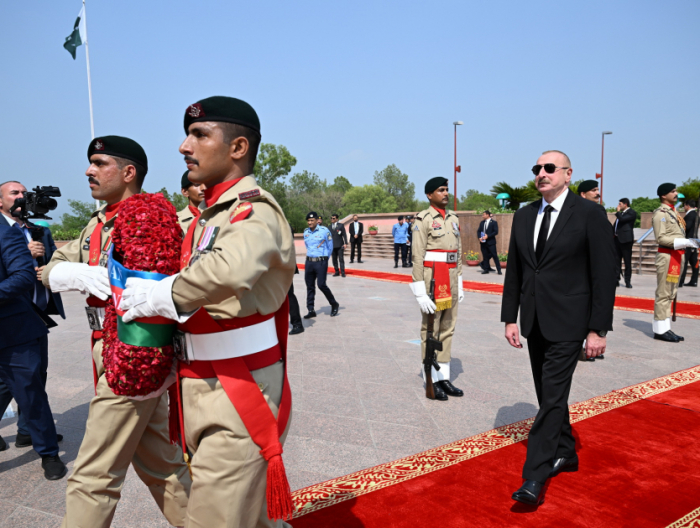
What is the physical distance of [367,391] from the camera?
5.12 metres

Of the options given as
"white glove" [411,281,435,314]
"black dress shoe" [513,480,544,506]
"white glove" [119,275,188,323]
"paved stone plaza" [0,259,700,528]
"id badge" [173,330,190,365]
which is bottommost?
"paved stone plaza" [0,259,700,528]

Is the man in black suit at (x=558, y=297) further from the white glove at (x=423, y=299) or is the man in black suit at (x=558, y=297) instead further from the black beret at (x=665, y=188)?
the black beret at (x=665, y=188)

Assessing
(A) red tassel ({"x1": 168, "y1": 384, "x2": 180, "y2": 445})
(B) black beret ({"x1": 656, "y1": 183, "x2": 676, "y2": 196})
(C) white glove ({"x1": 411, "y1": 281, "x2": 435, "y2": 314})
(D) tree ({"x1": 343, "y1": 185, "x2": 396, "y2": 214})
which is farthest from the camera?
(D) tree ({"x1": 343, "y1": 185, "x2": 396, "y2": 214})

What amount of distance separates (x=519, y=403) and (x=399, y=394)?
1093mm

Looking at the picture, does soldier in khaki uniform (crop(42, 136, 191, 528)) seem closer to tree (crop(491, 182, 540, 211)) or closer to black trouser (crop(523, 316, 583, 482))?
black trouser (crop(523, 316, 583, 482))

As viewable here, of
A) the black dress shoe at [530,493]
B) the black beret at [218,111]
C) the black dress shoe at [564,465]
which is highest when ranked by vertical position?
the black beret at [218,111]

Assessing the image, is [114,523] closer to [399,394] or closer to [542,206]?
[399,394]

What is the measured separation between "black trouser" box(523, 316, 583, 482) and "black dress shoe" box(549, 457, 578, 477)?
0.03 meters

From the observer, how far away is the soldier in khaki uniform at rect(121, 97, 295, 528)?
1.61m

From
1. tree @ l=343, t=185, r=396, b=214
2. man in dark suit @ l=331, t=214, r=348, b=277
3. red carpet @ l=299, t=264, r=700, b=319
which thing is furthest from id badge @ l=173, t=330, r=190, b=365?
tree @ l=343, t=185, r=396, b=214

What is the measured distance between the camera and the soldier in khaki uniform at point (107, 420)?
2.17 metres

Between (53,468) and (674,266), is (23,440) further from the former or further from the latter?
(674,266)

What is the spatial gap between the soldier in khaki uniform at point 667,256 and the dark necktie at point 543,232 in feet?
14.7

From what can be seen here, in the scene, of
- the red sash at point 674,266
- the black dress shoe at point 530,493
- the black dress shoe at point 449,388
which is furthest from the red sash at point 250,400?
the red sash at point 674,266
